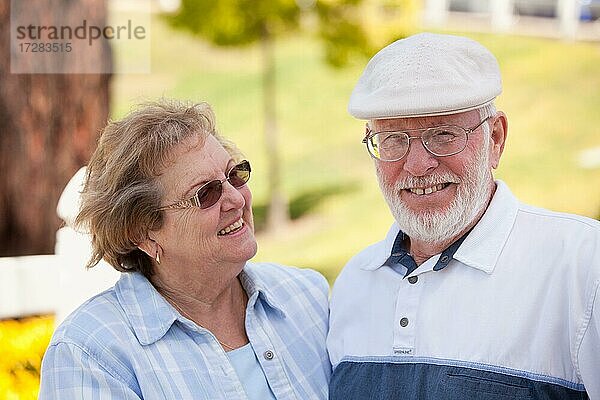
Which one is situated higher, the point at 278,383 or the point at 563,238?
the point at 563,238

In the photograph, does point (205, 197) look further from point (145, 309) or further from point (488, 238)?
point (488, 238)

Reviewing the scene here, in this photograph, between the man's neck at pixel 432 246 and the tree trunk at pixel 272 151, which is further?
the tree trunk at pixel 272 151

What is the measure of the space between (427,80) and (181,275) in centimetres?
86

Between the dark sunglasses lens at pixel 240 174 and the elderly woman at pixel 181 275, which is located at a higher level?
the dark sunglasses lens at pixel 240 174

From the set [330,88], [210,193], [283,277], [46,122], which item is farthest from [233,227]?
[330,88]

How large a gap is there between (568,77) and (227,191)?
22.7 ft

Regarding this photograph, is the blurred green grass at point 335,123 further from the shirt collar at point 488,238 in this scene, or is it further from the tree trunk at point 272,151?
the shirt collar at point 488,238

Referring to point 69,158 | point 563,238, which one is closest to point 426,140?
point 563,238

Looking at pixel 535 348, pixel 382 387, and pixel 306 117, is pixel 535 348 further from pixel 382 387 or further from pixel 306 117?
pixel 306 117

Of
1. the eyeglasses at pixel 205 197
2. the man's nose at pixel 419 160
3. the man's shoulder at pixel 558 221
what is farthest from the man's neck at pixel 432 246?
the eyeglasses at pixel 205 197

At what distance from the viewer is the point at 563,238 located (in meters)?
2.19

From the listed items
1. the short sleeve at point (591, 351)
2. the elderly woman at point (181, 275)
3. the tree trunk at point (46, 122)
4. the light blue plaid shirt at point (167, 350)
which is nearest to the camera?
the short sleeve at point (591, 351)

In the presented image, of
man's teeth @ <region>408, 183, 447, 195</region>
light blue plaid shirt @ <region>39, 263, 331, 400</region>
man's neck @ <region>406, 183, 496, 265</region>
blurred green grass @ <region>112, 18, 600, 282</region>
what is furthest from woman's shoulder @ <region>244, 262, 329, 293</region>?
blurred green grass @ <region>112, 18, 600, 282</region>

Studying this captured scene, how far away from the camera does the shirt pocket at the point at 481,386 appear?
2.11 meters
